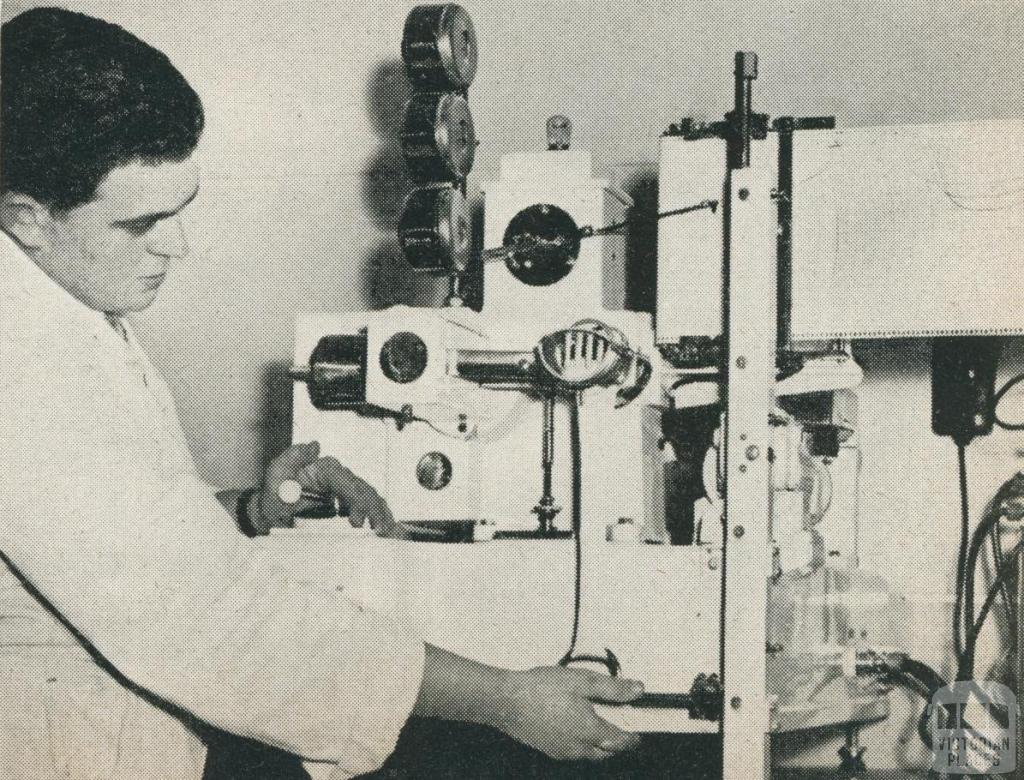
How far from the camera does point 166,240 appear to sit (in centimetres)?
127

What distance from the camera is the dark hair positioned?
1.15m

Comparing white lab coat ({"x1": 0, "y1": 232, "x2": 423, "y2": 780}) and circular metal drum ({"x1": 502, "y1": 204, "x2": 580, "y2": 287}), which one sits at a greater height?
circular metal drum ({"x1": 502, "y1": 204, "x2": 580, "y2": 287})

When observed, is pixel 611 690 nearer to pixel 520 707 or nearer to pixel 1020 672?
pixel 520 707

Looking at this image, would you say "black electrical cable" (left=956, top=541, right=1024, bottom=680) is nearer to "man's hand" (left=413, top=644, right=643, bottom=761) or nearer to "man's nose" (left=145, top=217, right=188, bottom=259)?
"man's hand" (left=413, top=644, right=643, bottom=761)

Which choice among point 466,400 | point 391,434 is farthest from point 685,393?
point 391,434

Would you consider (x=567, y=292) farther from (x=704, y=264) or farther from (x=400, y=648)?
(x=400, y=648)

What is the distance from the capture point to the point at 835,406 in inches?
69.1

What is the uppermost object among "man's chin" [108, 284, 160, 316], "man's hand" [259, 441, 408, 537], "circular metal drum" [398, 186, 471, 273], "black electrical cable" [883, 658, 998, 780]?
"circular metal drum" [398, 186, 471, 273]

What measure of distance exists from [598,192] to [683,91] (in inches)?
19.4

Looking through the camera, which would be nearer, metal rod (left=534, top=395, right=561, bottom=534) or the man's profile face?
the man's profile face

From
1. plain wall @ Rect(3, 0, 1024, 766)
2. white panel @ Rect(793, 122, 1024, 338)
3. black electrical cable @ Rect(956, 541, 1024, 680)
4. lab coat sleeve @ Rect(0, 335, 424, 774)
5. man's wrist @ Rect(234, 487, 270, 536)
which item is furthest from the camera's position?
plain wall @ Rect(3, 0, 1024, 766)

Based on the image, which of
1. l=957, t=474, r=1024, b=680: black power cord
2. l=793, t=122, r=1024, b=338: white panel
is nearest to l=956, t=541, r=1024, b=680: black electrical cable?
l=957, t=474, r=1024, b=680: black power cord

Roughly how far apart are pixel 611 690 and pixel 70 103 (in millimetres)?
842

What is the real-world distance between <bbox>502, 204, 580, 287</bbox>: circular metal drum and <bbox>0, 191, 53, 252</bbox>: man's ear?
2.12 feet
